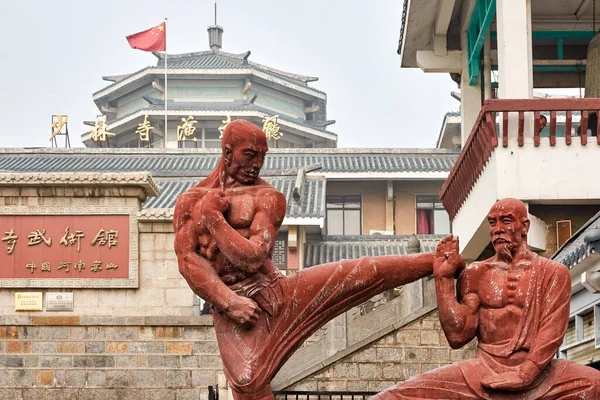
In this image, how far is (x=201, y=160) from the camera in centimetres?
3919

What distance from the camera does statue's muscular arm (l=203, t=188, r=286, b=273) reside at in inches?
289

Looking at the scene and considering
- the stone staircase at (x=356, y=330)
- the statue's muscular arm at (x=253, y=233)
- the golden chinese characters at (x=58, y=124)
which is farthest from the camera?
the golden chinese characters at (x=58, y=124)

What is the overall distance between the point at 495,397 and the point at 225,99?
4465 cm

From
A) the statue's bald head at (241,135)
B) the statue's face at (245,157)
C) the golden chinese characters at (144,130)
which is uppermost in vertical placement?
the golden chinese characters at (144,130)

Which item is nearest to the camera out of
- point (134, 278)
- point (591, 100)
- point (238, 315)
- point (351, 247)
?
point (238, 315)

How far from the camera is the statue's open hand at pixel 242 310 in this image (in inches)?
287

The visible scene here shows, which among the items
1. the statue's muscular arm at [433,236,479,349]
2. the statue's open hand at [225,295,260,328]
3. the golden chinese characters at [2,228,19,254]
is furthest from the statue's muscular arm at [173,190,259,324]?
the golden chinese characters at [2,228,19,254]

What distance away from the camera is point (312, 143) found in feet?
172

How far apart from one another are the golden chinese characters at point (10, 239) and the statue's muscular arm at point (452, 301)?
15438mm

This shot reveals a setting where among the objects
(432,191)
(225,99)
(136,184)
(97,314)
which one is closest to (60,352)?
(97,314)

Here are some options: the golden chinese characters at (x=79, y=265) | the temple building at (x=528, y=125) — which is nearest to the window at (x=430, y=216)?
the temple building at (x=528, y=125)

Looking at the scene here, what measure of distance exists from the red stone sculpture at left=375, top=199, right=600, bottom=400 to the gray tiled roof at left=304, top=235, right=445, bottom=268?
25515 mm

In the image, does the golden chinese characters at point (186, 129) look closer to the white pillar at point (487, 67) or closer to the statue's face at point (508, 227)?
the white pillar at point (487, 67)

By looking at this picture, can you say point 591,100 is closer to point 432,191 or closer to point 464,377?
point 464,377
